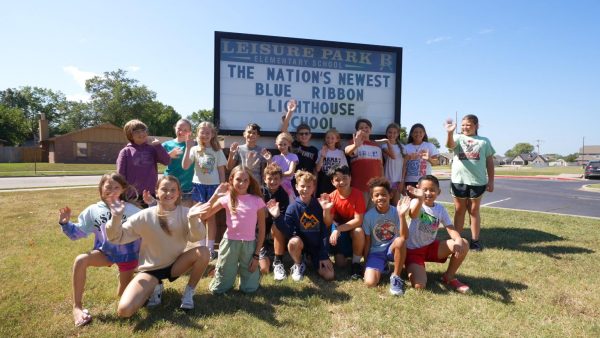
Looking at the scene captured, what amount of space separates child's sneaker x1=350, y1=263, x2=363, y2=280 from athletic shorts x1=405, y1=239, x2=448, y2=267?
1.73 ft

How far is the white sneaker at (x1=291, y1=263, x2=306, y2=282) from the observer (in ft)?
13.1

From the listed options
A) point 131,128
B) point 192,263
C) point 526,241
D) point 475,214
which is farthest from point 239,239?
point 526,241

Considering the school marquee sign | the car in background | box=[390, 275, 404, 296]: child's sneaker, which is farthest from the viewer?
the car in background

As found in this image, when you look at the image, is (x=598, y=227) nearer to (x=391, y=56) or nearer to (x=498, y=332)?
→ (x=391, y=56)

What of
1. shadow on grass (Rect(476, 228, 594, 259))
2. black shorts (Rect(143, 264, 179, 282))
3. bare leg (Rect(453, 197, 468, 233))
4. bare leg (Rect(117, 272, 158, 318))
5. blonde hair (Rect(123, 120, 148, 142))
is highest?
blonde hair (Rect(123, 120, 148, 142))

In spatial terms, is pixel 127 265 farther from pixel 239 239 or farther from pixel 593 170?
pixel 593 170

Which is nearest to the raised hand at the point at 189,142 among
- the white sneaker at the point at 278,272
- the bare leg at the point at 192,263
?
the bare leg at the point at 192,263

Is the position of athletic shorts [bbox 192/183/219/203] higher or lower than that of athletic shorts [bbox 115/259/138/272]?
higher

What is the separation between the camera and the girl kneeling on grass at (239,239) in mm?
3604

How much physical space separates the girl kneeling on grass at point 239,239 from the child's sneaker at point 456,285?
79.5 inches

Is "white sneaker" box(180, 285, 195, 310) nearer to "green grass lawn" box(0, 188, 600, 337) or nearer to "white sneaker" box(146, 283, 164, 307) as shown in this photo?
"green grass lawn" box(0, 188, 600, 337)

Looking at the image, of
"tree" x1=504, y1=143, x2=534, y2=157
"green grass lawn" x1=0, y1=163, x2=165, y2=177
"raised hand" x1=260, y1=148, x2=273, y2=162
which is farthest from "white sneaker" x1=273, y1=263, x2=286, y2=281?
"tree" x1=504, y1=143, x2=534, y2=157

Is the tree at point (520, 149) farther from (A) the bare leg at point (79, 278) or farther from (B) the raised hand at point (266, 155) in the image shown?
(A) the bare leg at point (79, 278)

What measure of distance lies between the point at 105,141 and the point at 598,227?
146ft
